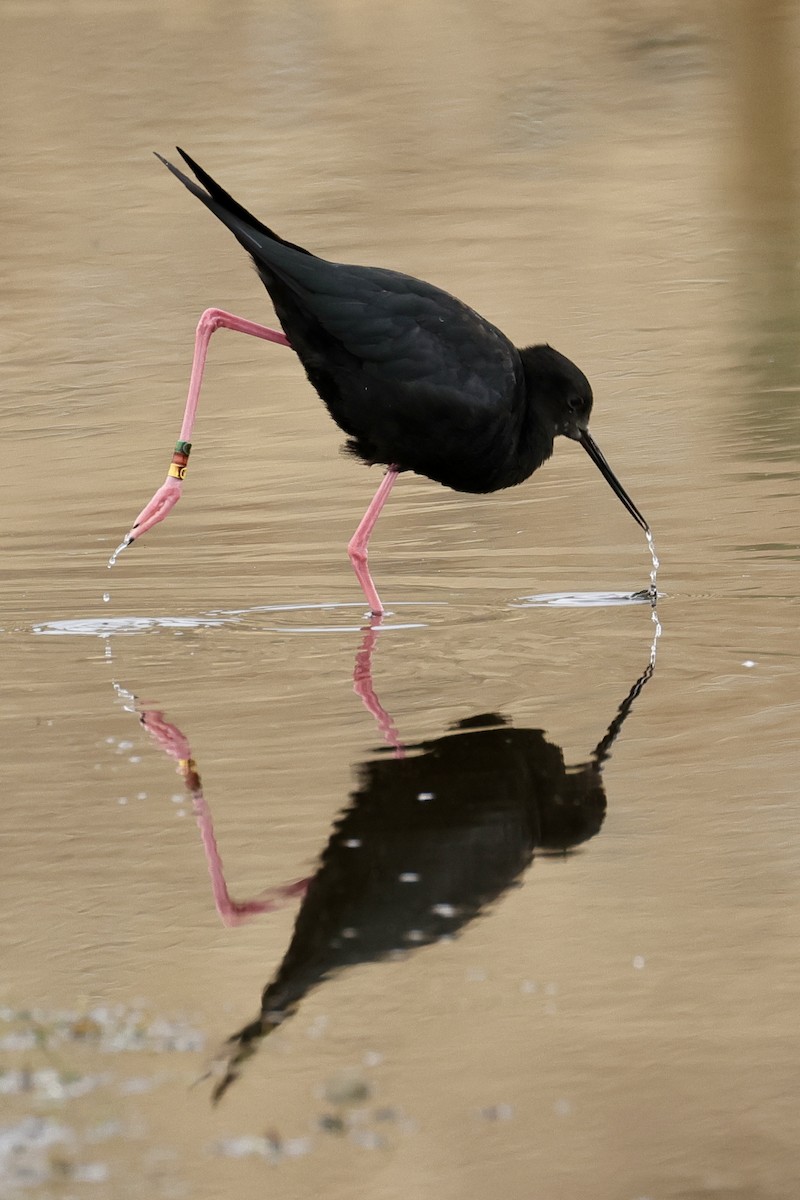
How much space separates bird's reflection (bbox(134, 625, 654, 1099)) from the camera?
4.21m

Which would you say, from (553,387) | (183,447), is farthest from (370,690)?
(553,387)

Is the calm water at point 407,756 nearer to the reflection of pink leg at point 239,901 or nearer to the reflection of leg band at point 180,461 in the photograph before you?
the reflection of pink leg at point 239,901

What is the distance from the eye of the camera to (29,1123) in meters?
3.43

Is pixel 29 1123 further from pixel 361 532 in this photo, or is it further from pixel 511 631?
pixel 361 532

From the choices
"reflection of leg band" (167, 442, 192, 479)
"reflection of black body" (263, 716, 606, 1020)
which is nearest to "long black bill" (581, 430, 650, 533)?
"reflection of leg band" (167, 442, 192, 479)

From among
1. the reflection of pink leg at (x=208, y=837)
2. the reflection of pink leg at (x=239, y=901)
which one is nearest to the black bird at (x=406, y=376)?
the reflection of pink leg at (x=208, y=837)

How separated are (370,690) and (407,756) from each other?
0.76 metres

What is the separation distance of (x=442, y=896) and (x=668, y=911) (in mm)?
475

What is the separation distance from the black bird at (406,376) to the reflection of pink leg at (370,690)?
13.7 inches

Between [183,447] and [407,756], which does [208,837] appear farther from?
[183,447]

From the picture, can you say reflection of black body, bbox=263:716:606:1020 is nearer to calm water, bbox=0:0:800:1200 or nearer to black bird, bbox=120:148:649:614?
calm water, bbox=0:0:800:1200

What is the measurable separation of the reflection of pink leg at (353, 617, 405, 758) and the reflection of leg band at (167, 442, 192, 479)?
869 millimetres

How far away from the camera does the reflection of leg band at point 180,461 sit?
7371 millimetres

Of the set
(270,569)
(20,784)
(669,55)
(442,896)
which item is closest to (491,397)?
(270,569)
